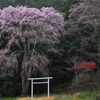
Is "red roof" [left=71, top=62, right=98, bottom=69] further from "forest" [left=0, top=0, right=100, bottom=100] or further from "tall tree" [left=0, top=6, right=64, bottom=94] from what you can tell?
"tall tree" [left=0, top=6, right=64, bottom=94]

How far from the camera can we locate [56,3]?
3603 cm

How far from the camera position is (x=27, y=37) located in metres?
23.1

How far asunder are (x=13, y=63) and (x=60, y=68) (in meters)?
6.43

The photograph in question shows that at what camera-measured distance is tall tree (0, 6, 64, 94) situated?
21.8 m

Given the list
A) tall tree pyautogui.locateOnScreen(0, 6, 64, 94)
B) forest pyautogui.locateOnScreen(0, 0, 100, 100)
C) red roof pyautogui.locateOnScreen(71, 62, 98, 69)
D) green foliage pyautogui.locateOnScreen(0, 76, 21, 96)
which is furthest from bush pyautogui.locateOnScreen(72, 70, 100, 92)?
green foliage pyautogui.locateOnScreen(0, 76, 21, 96)

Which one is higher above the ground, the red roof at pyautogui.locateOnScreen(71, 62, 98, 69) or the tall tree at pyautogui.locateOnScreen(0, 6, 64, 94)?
the tall tree at pyautogui.locateOnScreen(0, 6, 64, 94)

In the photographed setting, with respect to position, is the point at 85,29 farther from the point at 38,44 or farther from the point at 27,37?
the point at 27,37

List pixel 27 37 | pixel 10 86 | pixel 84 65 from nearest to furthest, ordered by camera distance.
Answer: pixel 27 37
pixel 84 65
pixel 10 86

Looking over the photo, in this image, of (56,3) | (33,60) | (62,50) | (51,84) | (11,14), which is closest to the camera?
(33,60)

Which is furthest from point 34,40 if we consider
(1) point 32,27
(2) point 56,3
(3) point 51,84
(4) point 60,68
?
(2) point 56,3

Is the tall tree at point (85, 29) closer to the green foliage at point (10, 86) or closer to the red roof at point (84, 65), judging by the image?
the red roof at point (84, 65)

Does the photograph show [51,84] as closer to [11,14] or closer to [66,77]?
[66,77]

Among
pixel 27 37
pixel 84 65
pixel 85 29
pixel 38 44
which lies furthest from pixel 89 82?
pixel 85 29

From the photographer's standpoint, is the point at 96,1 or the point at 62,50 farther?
the point at 62,50
